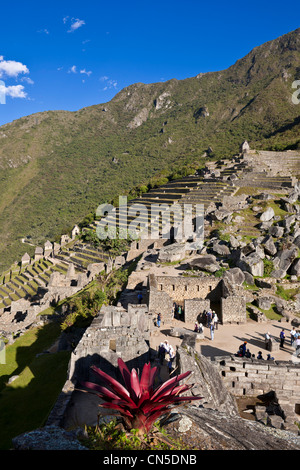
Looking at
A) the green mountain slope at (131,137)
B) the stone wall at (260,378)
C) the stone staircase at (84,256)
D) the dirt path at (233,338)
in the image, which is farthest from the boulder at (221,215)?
the green mountain slope at (131,137)

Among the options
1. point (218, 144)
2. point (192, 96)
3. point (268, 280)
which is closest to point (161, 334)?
point (268, 280)

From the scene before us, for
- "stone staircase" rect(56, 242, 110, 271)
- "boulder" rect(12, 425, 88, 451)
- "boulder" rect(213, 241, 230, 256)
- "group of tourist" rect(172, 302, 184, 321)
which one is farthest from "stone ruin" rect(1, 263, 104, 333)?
"boulder" rect(12, 425, 88, 451)

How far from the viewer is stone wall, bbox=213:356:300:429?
7.70 m

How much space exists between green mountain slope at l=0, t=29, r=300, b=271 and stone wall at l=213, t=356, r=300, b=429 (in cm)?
6581

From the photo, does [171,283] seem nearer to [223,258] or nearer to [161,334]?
[161,334]

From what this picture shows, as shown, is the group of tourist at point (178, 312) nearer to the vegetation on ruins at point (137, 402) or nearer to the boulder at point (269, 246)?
the boulder at point (269, 246)

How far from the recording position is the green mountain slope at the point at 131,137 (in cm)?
8925

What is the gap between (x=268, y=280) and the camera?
17750 millimetres

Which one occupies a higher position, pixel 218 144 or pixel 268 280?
pixel 218 144

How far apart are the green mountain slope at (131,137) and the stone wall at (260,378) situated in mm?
65814

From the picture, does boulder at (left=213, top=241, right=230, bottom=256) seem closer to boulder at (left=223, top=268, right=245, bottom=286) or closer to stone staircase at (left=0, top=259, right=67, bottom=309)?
boulder at (left=223, top=268, right=245, bottom=286)

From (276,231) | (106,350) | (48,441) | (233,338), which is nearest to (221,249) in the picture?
(276,231)

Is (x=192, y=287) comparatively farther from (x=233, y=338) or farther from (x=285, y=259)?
(x=285, y=259)

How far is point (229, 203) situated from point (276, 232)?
10475 mm
